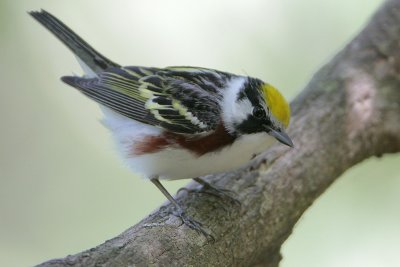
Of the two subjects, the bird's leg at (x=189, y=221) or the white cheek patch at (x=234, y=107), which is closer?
the bird's leg at (x=189, y=221)

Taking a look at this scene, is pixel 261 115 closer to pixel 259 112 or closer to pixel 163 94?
pixel 259 112

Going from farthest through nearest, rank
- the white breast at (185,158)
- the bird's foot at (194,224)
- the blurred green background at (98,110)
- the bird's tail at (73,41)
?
Result: the blurred green background at (98,110)
the bird's tail at (73,41)
the white breast at (185,158)
the bird's foot at (194,224)

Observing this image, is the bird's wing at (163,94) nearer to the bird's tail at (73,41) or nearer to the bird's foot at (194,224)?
the bird's tail at (73,41)

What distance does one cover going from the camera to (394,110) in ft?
14.4

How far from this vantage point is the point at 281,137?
3506 millimetres

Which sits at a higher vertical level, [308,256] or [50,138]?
[50,138]

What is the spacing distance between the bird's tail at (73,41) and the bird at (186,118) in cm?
18

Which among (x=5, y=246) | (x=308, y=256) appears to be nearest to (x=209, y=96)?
(x=308, y=256)

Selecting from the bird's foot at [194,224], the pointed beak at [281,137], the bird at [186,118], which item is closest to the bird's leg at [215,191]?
the bird at [186,118]

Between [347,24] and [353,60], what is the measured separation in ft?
6.97

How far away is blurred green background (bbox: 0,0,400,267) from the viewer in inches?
227

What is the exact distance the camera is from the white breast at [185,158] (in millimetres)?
3518

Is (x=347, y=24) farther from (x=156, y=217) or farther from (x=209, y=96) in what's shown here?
(x=156, y=217)

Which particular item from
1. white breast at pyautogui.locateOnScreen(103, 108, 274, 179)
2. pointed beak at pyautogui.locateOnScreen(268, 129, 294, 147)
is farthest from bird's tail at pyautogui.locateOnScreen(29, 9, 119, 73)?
pointed beak at pyautogui.locateOnScreen(268, 129, 294, 147)
